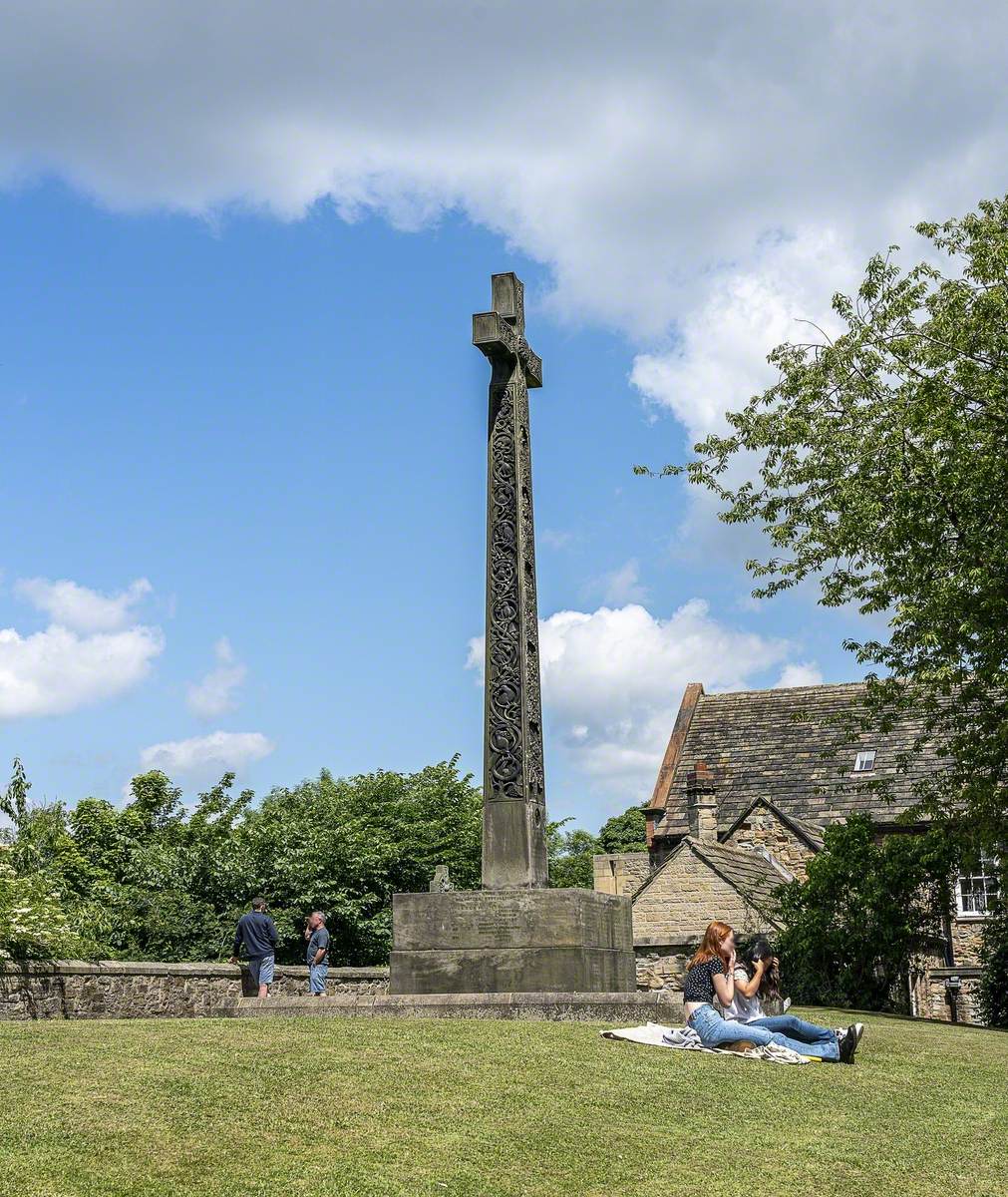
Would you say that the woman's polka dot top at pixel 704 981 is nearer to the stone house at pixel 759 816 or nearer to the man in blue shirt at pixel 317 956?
the man in blue shirt at pixel 317 956

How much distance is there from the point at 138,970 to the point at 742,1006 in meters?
9.92

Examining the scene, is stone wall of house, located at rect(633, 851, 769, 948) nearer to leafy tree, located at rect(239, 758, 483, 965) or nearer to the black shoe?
leafy tree, located at rect(239, 758, 483, 965)

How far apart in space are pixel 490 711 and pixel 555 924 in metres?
2.62

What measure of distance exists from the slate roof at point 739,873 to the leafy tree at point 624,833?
162 ft

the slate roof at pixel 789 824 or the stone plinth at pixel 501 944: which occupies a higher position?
the slate roof at pixel 789 824

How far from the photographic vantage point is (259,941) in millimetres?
19594

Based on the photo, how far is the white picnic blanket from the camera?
11.5 metres

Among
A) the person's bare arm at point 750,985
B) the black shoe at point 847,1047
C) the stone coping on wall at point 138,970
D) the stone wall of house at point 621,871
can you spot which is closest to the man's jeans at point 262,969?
the stone coping on wall at point 138,970

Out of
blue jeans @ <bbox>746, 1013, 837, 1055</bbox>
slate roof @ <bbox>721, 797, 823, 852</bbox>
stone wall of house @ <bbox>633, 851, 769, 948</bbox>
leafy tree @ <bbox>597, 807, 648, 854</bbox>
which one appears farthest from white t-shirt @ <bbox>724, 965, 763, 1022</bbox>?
leafy tree @ <bbox>597, 807, 648, 854</bbox>

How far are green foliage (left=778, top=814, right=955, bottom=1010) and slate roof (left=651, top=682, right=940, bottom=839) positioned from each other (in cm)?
1103

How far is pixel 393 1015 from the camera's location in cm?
1346

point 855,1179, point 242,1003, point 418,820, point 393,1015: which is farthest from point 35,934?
point 418,820

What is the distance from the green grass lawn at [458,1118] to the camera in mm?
7273

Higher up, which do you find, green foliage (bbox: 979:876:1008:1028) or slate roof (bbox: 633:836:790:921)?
slate roof (bbox: 633:836:790:921)
